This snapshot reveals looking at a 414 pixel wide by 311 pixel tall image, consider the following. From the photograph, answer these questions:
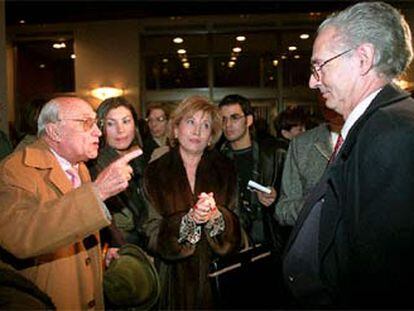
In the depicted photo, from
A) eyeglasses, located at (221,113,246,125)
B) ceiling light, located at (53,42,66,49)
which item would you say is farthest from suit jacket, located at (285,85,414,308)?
ceiling light, located at (53,42,66,49)

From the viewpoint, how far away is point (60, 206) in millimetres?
1910

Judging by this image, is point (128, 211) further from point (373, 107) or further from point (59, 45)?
point (59, 45)

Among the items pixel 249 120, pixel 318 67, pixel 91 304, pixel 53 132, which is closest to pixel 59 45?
pixel 249 120

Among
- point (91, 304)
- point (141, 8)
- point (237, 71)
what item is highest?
point (141, 8)

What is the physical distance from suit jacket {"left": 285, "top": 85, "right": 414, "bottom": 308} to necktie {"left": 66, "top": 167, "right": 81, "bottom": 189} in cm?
127

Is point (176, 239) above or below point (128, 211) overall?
below

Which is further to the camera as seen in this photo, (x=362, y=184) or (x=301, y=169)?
(x=301, y=169)

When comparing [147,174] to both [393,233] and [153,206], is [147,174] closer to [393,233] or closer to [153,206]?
[153,206]

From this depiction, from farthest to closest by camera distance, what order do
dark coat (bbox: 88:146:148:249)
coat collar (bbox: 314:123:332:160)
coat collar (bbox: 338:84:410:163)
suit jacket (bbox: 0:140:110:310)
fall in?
dark coat (bbox: 88:146:148:249)
coat collar (bbox: 314:123:332:160)
suit jacket (bbox: 0:140:110:310)
coat collar (bbox: 338:84:410:163)

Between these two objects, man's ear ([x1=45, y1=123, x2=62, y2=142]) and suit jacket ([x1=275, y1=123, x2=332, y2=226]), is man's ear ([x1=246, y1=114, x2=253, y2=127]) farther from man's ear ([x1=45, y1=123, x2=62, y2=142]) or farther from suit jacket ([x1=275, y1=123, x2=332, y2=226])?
man's ear ([x1=45, y1=123, x2=62, y2=142])

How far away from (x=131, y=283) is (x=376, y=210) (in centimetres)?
136

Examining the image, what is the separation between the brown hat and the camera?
2.38 m

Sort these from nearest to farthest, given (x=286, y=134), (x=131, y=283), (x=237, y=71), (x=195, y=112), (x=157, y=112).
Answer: (x=131, y=283) < (x=195, y=112) < (x=286, y=134) < (x=157, y=112) < (x=237, y=71)

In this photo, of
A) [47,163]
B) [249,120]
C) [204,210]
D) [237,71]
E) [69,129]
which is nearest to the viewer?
[47,163]
